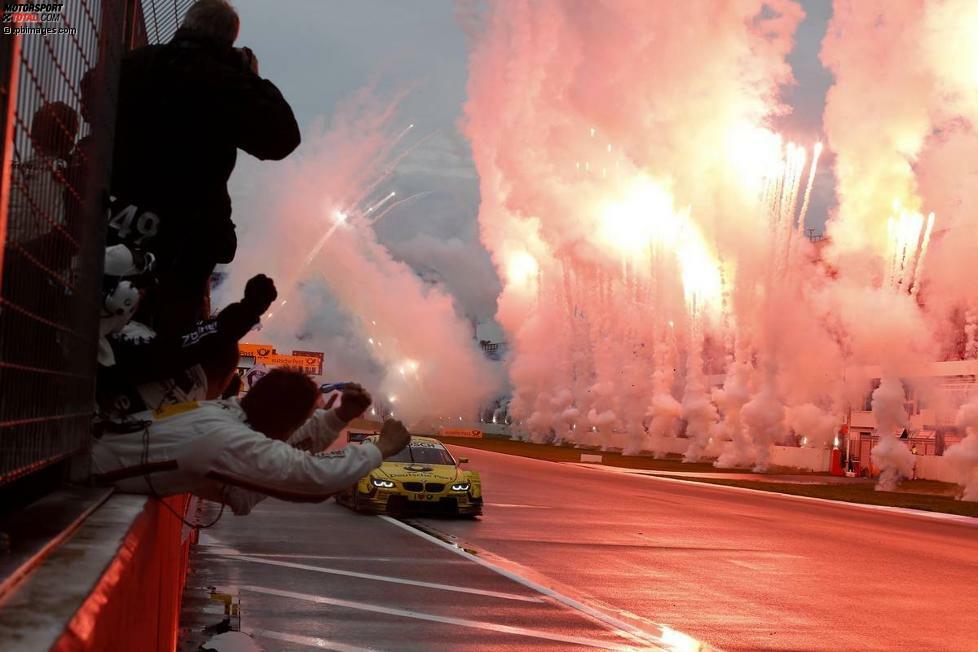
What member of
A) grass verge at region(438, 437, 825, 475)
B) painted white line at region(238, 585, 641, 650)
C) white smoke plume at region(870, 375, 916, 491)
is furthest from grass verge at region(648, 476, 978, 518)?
painted white line at region(238, 585, 641, 650)

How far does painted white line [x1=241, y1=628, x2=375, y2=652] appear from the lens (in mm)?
8680

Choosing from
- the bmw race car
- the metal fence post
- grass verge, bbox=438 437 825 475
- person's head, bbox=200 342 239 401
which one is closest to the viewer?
the metal fence post

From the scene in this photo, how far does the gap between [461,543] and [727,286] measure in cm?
4995

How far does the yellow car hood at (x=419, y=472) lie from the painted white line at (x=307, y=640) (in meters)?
12.2

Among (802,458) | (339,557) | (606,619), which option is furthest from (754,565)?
(802,458)

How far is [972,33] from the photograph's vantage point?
40250 millimetres

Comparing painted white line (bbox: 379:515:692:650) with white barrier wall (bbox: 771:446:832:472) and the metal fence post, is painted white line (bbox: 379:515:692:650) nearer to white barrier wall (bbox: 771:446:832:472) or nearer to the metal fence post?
the metal fence post

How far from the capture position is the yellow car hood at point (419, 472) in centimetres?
2170

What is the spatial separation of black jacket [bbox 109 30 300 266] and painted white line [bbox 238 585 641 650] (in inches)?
229

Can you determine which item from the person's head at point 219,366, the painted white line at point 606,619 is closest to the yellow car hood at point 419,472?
the painted white line at point 606,619

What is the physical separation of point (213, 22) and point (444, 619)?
6.89m

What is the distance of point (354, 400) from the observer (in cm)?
420

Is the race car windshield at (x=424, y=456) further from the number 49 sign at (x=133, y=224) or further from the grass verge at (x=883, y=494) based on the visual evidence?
the number 49 sign at (x=133, y=224)

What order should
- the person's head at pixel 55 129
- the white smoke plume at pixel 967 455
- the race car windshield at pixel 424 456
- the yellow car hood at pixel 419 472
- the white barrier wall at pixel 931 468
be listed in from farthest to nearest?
the white barrier wall at pixel 931 468 → the white smoke plume at pixel 967 455 → the race car windshield at pixel 424 456 → the yellow car hood at pixel 419 472 → the person's head at pixel 55 129
